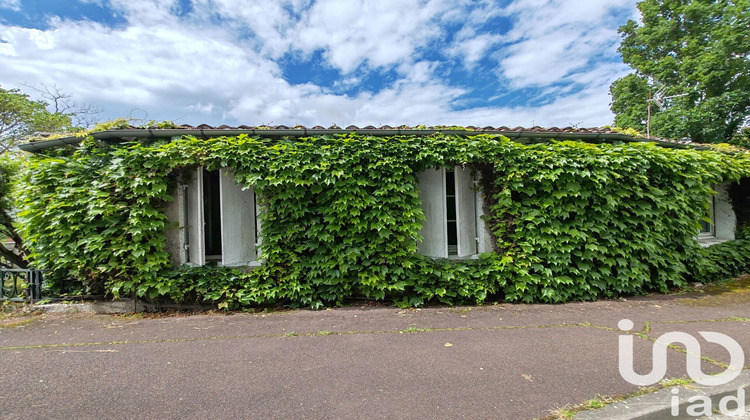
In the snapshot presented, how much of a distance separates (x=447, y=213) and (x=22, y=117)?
2123 centimetres

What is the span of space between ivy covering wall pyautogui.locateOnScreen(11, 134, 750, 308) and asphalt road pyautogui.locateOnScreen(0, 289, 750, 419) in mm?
446

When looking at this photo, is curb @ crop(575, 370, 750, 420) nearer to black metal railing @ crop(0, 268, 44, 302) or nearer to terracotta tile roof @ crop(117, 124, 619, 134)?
terracotta tile roof @ crop(117, 124, 619, 134)

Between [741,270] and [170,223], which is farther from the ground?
[170,223]

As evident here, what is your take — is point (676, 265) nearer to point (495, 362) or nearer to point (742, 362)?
point (742, 362)

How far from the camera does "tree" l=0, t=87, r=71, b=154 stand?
1404 cm

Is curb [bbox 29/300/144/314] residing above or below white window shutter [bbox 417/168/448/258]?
below

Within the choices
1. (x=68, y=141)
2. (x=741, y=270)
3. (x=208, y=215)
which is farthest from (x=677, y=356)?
(x=68, y=141)

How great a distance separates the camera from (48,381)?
2795 millimetres

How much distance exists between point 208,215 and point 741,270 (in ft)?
36.0

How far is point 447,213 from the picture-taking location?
542cm

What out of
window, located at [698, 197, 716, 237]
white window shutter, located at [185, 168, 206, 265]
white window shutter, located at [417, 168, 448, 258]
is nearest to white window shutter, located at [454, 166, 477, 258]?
white window shutter, located at [417, 168, 448, 258]

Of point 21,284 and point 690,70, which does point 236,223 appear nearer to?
point 21,284

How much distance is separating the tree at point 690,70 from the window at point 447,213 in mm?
16372

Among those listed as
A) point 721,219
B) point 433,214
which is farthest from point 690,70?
point 433,214
